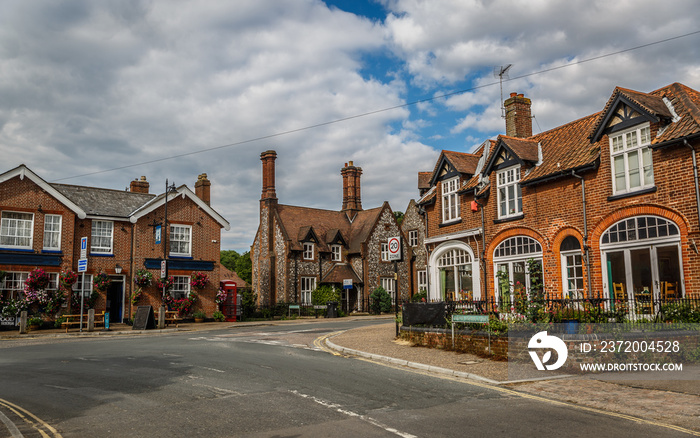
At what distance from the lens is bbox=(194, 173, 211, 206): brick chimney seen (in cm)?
3909

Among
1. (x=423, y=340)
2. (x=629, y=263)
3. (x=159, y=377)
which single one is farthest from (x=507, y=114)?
(x=159, y=377)

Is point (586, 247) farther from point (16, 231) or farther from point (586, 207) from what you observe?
point (16, 231)

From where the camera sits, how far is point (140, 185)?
39312 millimetres

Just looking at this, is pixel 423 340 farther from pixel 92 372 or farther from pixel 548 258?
pixel 92 372

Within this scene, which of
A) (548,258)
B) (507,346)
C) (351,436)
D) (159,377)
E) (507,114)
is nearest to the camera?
(351,436)

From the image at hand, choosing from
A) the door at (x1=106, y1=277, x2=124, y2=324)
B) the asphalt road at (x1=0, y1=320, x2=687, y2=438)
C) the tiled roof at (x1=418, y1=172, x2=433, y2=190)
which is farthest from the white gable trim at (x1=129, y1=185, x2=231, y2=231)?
the asphalt road at (x1=0, y1=320, x2=687, y2=438)

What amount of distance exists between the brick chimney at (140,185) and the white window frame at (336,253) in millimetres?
16134

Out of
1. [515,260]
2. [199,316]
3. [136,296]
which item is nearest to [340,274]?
[199,316]

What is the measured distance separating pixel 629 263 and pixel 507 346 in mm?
5771

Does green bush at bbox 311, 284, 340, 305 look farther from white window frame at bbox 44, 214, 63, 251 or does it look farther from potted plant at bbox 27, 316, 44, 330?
potted plant at bbox 27, 316, 44, 330

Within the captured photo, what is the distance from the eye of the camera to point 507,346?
1359 centimetres

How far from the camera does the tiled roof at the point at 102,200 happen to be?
3234 cm

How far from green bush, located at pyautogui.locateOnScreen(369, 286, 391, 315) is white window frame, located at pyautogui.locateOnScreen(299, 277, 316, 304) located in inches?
197

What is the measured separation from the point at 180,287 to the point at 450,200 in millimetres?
18923
